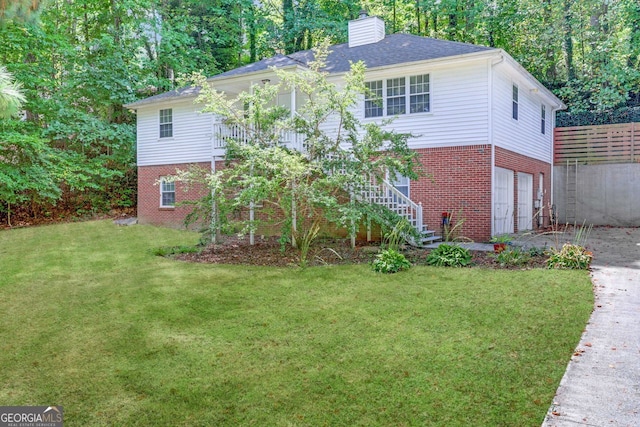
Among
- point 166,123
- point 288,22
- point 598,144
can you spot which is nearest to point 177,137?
point 166,123

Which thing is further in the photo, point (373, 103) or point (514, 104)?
point (514, 104)

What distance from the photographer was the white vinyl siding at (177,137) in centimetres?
1593

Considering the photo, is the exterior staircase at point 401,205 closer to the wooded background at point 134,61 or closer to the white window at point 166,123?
the white window at point 166,123

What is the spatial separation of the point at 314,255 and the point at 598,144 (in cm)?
1310

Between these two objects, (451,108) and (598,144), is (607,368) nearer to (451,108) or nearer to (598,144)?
(451,108)

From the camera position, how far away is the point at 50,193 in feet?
54.7

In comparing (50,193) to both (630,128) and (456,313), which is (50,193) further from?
(630,128)

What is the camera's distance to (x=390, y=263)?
8.45 metres

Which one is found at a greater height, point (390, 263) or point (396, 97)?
point (396, 97)

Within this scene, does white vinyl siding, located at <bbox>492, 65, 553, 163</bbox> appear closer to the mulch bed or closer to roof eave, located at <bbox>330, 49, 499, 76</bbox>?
roof eave, located at <bbox>330, 49, 499, 76</bbox>

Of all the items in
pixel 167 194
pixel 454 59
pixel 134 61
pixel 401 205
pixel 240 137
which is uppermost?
pixel 134 61

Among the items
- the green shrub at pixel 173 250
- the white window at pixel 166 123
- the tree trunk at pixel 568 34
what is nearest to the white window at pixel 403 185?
the green shrub at pixel 173 250

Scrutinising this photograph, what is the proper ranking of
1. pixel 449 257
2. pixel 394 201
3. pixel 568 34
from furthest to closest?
pixel 568 34, pixel 394 201, pixel 449 257

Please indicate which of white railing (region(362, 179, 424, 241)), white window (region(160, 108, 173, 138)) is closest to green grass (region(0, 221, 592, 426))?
white railing (region(362, 179, 424, 241))
